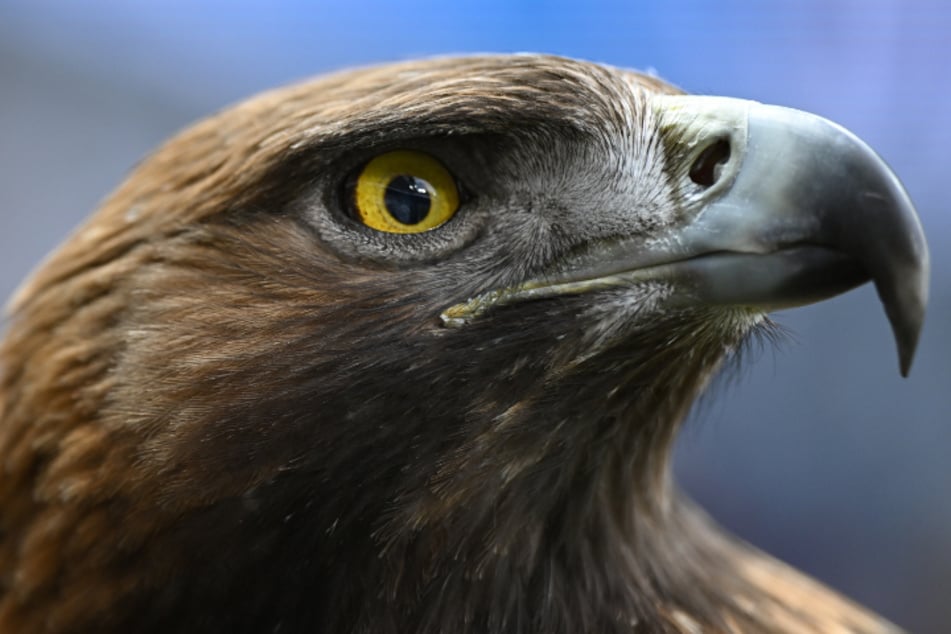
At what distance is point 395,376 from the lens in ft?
4.42

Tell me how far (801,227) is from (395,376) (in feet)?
1.73

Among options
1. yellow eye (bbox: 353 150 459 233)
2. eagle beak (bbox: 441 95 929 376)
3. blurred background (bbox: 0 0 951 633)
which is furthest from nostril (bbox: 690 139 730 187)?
blurred background (bbox: 0 0 951 633)

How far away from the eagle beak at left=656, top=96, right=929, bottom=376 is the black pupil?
13.0 inches

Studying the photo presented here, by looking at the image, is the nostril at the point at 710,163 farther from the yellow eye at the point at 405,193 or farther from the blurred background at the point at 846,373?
the blurred background at the point at 846,373

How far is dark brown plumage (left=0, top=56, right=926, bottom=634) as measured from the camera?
52.6 inches

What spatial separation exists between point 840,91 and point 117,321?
12.8ft

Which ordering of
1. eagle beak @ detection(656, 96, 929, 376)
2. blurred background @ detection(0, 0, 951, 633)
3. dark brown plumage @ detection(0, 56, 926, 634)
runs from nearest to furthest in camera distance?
eagle beak @ detection(656, 96, 929, 376)
dark brown plumage @ detection(0, 56, 926, 634)
blurred background @ detection(0, 0, 951, 633)

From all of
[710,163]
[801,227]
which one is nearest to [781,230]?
[801,227]

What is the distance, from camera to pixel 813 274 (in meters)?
1.21

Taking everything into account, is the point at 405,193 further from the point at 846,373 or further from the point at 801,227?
the point at 846,373

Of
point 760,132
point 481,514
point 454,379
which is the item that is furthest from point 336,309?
point 760,132

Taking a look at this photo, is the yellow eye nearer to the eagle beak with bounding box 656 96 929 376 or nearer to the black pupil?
the black pupil

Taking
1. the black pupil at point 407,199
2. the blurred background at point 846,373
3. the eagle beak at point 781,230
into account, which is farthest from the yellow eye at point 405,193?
the blurred background at point 846,373

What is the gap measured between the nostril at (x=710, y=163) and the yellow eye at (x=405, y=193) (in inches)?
12.5
